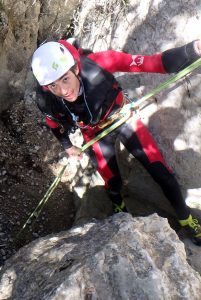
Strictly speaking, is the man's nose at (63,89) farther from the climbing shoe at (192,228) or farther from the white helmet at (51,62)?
the climbing shoe at (192,228)

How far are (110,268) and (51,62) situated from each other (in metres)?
1.79

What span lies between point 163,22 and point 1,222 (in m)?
3.12

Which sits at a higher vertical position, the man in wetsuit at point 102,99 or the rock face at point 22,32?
the rock face at point 22,32

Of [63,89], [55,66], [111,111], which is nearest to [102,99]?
[111,111]

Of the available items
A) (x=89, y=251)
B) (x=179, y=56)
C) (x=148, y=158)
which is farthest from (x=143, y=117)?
(x=89, y=251)

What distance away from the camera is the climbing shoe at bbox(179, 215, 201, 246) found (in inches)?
159

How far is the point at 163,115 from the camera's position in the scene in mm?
4004

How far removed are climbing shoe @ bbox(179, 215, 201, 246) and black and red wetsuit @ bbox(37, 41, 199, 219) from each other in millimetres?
74

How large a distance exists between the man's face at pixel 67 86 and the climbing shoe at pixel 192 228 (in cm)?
192

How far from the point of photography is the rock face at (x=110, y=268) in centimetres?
215

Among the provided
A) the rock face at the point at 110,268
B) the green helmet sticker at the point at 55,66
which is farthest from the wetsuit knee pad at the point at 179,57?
the rock face at the point at 110,268

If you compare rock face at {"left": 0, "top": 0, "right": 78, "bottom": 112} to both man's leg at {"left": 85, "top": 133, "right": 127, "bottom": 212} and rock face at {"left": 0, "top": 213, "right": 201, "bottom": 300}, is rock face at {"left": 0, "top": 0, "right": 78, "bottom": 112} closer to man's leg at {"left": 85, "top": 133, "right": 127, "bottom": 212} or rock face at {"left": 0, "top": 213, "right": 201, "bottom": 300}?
man's leg at {"left": 85, "top": 133, "right": 127, "bottom": 212}

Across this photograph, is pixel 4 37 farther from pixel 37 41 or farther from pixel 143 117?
pixel 143 117

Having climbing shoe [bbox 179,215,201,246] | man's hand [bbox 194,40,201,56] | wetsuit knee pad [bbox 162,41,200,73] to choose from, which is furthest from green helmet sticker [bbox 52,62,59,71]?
climbing shoe [bbox 179,215,201,246]
